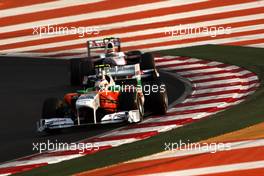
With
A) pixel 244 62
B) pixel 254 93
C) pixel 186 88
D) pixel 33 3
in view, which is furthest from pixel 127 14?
pixel 254 93

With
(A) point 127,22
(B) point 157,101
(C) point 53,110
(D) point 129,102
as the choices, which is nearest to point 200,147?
(D) point 129,102

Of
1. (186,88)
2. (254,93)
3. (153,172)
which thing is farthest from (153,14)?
(153,172)

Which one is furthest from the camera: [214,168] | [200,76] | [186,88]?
[200,76]

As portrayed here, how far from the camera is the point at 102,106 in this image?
49.9 ft

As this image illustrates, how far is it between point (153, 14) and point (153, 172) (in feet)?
49.9

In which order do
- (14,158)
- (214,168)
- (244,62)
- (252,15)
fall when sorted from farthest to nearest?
1. (252,15)
2. (244,62)
3. (14,158)
4. (214,168)

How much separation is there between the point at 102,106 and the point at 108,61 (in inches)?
162

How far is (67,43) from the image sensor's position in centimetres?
2584

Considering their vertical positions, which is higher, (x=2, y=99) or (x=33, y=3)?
(x=33, y=3)

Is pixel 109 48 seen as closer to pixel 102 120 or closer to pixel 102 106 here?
pixel 102 106

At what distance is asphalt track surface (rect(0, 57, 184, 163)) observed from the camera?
1447cm

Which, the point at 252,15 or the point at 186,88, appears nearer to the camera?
the point at 186,88

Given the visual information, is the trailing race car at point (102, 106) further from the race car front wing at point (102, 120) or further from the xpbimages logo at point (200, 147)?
the xpbimages logo at point (200, 147)

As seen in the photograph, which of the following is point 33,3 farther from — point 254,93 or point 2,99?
point 254,93
